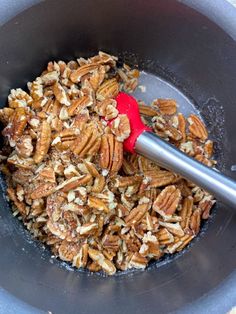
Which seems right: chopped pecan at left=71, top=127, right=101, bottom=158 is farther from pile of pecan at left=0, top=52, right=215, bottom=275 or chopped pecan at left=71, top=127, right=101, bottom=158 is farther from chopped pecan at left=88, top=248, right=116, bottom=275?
chopped pecan at left=88, top=248, right=116, bottom=275

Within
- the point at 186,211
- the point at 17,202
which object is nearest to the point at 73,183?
the point at 17,202

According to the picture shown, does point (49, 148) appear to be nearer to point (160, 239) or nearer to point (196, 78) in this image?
point (160, 239)

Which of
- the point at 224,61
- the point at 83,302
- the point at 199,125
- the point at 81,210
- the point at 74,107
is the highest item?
the point at 224,61

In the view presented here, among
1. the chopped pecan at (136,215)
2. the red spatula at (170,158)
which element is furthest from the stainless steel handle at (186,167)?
the chopped pecan at (136,215)

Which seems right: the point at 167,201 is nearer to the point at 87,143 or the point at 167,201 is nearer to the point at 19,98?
the point at 87,143

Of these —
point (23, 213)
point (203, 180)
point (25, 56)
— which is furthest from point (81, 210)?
point (25, 56)

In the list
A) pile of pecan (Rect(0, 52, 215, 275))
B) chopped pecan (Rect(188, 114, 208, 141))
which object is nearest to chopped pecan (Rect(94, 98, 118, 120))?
pile of pecan (Rect(0, 52, 215, 275))
